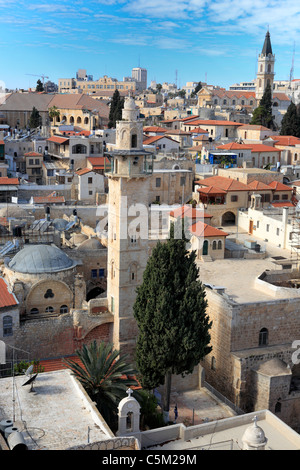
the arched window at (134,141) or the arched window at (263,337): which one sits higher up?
the arched window at (134,141)

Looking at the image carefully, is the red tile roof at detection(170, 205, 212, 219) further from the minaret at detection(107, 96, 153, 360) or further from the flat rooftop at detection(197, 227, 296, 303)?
the minaret at detection(107, 96, 153, 360)

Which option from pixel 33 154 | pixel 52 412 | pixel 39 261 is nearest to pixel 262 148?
pixel 33 154

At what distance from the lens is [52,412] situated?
16.0 meters

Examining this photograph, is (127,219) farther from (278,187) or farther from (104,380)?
(278,187)

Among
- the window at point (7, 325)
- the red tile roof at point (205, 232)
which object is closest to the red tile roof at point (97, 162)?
the red tile roof at point (205, 232)

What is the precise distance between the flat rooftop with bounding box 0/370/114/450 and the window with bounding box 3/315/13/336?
13.9 ft

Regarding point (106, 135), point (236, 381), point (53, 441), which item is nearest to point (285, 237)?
point (236, 381)

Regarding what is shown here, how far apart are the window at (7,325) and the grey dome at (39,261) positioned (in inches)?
114

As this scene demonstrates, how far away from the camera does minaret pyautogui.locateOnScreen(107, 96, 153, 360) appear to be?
22719mm

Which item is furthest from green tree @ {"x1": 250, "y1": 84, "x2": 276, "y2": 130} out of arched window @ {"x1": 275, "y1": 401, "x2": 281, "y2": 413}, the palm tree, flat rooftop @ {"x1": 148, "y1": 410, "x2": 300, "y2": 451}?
flat rooftop @ {"x1": 148, "y1": 410, "x2": 300, "y2": 451}

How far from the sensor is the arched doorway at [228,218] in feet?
136

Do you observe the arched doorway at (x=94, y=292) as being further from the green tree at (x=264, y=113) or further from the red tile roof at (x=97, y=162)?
the green tree at (x=264, y=113)

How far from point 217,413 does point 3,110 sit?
68.5m

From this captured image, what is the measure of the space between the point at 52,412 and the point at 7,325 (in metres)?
6.95
